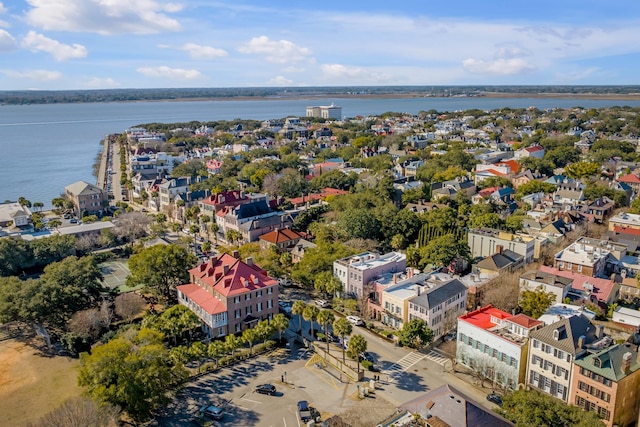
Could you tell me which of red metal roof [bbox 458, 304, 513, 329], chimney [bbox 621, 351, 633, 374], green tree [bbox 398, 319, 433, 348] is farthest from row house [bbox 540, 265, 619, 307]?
chimney [bbox 621, 351, 633, 374]

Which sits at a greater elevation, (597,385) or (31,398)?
(597,385)

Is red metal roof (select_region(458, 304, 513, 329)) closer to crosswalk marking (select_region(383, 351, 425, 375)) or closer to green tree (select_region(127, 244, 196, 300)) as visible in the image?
crosswalk marking (select_region(383, 351, 425, 375))

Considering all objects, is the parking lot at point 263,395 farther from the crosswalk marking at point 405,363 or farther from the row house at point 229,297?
the row house at point 229,297

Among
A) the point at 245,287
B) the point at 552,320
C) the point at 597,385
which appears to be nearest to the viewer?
the point at 597,385

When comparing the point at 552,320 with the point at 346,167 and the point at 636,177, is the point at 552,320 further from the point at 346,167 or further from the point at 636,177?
the point at 346,167

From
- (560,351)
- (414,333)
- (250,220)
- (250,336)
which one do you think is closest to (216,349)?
(250,336)

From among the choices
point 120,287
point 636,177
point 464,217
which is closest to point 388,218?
point 464,217

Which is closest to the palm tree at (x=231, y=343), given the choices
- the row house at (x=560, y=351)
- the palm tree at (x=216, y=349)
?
the palm tree at (x=216, y=349)
